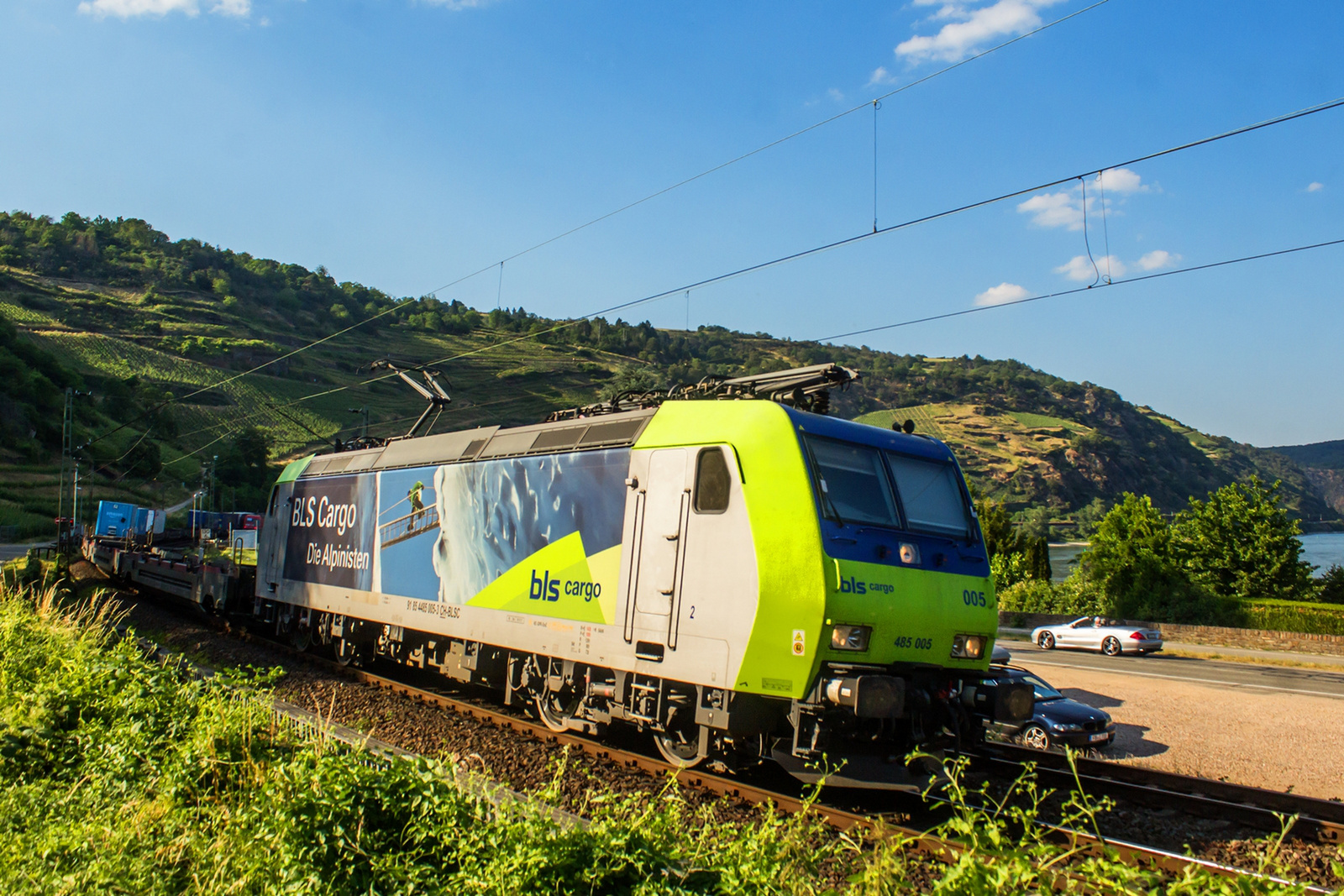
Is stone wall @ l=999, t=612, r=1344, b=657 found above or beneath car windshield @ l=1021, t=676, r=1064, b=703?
beneath

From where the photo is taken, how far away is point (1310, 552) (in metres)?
109

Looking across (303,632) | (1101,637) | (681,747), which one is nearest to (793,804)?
(681,747)

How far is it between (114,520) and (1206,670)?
154ft

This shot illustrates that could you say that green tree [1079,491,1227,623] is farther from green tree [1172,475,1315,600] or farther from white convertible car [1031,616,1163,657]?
white convertible car [1031,616,1163,657]

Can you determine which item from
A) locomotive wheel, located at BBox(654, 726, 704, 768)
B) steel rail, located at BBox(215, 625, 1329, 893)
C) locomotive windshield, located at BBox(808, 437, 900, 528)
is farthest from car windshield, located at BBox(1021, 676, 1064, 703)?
locomotive wheel, located at BBox(654, 726, 704, 768)

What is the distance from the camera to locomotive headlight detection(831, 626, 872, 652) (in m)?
7.12

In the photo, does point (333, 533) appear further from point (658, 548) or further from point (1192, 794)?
point (1192, 794)

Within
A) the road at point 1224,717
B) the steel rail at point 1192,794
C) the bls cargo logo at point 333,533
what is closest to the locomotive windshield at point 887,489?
the steel rail at point 1192,794

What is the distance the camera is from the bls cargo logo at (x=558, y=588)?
9016 millimetres

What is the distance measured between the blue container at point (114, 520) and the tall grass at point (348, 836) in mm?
39439

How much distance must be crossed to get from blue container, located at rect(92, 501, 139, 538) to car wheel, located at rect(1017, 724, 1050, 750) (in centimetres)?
4157

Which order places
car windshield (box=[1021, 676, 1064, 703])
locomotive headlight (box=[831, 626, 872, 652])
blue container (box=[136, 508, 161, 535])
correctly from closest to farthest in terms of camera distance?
locomotive headlight (box=[831, 626, 872, 652]) → car windshield (box=[1021, 676, 1064, 703]) → blue container (box=[136, 508, 161, 535])

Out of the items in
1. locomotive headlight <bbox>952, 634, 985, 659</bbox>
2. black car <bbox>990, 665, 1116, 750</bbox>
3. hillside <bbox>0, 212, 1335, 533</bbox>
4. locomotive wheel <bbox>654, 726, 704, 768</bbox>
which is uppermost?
hillside <bbox>0, 212, 1335, 533</bbox>

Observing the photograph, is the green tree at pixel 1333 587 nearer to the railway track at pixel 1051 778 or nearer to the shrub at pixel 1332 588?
the shrub at pixel 1332 588
